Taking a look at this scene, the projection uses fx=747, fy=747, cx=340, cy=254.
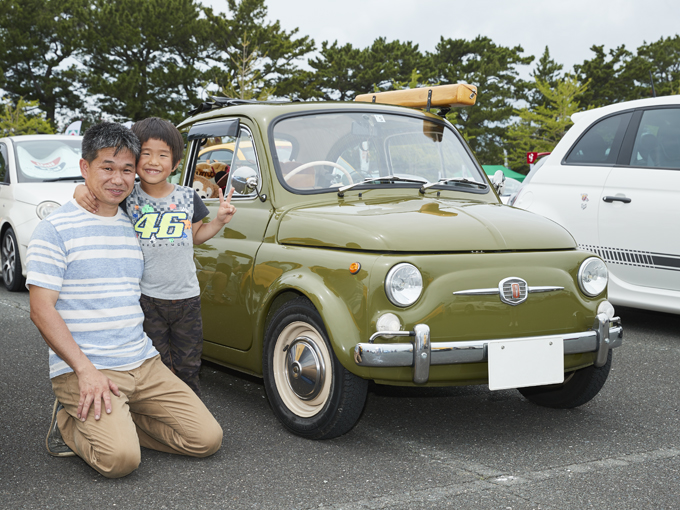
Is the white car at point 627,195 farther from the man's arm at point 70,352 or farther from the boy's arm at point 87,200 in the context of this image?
the man's arm at point 70,352

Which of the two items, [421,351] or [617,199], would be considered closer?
[421,351]

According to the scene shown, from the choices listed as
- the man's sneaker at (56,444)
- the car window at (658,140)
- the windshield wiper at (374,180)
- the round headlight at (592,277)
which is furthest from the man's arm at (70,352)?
the car window at (658,140)

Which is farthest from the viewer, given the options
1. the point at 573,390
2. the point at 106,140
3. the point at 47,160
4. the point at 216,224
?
the point at 47,160

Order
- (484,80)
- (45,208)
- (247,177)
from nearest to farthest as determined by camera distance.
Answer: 1. (247,177)
2. (45,208)
3. (484,80)

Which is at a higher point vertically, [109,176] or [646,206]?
[109,176]

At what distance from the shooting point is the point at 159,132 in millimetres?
3646

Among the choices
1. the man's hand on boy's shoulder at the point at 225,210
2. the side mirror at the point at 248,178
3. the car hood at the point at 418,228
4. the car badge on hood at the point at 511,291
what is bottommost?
the car badge on hood at the point at 511,291

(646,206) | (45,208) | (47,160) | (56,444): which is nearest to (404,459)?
(56,444)

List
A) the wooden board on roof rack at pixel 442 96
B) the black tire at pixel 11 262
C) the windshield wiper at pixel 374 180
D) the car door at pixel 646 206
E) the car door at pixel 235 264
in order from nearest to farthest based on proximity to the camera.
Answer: the car door at pixel 235 264 < the windshield wiper at pixel 374 180 < the wooden board on roof rack at pixel 442 96 < the car door at pixel 646 206 < the black tire at pixel 11 262

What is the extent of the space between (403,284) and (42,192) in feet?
20.3

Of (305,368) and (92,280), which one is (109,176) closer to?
(92,280)

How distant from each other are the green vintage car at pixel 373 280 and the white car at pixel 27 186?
Result: 14.5 feet

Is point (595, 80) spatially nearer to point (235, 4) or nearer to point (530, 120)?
point (530, 120)

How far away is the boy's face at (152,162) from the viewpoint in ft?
12.0
